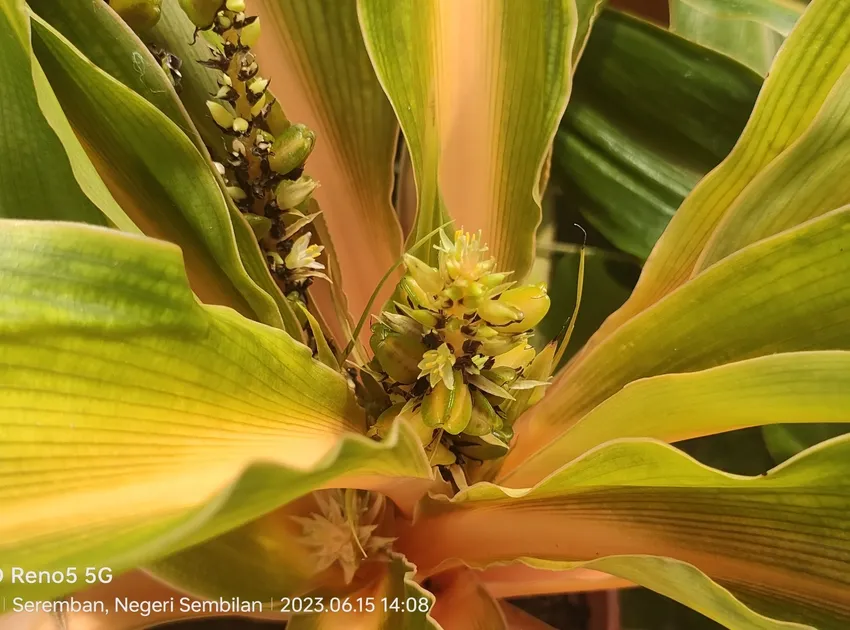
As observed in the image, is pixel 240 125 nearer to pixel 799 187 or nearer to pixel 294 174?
pixel 294 174

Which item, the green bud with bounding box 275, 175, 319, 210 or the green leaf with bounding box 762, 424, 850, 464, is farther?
the green leaf with bounding box 762, 424, 850, 464

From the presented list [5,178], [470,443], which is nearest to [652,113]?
[470,443]

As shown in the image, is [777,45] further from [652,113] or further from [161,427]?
[161,427]

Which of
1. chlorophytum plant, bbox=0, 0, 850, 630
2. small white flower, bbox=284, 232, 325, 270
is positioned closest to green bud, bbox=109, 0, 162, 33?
chlorophytum plant, bbox=0, 0, 850, 630

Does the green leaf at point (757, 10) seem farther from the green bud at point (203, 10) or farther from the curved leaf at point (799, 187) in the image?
the green bud at point (203, 10)

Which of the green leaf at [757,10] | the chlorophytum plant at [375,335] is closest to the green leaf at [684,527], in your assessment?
the chlorophytum plant at [375,335]

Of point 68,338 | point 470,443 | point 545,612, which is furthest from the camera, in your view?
point 545,612

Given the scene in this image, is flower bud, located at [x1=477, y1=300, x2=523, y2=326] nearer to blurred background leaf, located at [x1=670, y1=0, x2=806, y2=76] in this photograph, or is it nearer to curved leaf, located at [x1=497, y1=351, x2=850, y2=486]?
curved leaf, located at [x1=497, y1=351, x2=850, y2=486]
